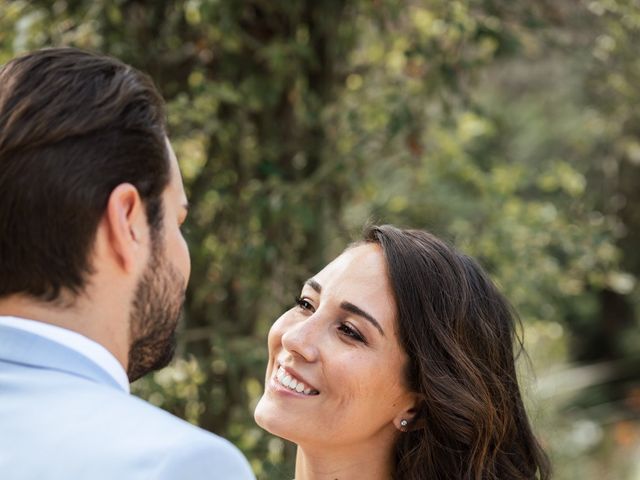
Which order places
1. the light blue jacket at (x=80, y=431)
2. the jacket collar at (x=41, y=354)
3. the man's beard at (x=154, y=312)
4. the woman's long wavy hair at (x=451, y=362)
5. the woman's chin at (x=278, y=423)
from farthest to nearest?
the woman's long wavy hair at (x=451, y=362), the woman's chin at (x=278, y=423), the man's beard at (x=154, y=312), the jacket collar at (x=41, y=354), the light blue jacket at (x=80, y=431)

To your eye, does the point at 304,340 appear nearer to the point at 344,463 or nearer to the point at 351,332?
the point at 351,332

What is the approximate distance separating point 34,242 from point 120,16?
2247 mm

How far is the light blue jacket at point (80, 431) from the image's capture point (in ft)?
3.99

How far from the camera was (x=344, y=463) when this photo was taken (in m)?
2.45

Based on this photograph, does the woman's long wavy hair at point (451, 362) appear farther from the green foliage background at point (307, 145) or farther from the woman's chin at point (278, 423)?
the green foliage background at point (307, 145)

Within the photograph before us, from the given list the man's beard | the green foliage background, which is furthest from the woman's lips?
the green foliage background

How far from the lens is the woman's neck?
2.43 m

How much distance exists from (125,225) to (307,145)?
2620 millimetres

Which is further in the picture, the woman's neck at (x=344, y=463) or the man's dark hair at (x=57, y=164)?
the woman's neck at (x=344, y=463)

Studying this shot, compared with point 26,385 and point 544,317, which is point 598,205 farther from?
point 26,385

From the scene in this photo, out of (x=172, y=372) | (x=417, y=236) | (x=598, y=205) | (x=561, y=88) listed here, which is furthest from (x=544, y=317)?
(x=561, y=88)

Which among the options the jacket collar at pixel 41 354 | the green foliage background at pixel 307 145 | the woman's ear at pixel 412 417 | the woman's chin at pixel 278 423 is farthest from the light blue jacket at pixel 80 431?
the green foliage background at pixel 307 145

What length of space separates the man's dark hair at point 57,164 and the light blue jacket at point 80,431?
11 cm

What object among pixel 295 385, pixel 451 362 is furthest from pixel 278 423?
pixel 451 362
